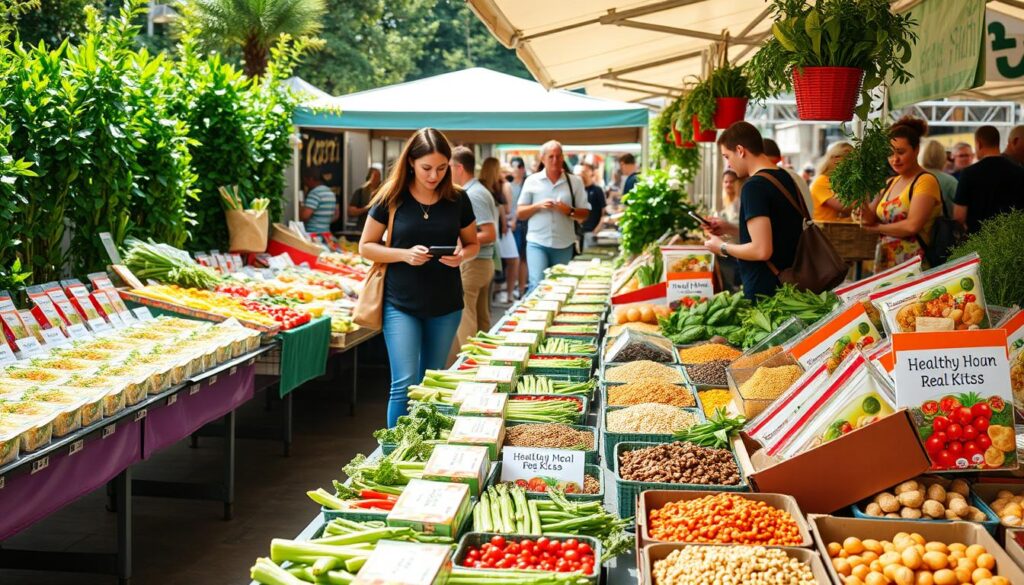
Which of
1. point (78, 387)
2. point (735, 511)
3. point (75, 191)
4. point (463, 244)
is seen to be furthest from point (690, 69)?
point (735, 511)

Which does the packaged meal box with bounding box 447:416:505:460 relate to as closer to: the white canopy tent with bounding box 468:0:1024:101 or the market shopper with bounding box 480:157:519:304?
the white canopy tent with bounding box 468:0:1024:101

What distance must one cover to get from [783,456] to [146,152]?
17.3ft

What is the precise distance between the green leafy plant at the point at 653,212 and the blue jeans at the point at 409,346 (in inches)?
116

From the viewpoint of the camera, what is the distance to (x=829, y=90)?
375 centimetres

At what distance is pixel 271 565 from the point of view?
2.26m

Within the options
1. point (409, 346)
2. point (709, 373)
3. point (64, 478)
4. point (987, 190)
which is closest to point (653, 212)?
point (987, 190)

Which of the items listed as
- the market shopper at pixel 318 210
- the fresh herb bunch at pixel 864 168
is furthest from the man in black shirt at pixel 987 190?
the market shopper at pixel 318 210

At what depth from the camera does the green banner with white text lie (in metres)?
4.16

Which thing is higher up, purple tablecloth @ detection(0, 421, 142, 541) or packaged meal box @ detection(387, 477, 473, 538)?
packaged meal box @ detection(387, 477, 473, 538)

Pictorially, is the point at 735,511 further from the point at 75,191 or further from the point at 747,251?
the point at 75,191

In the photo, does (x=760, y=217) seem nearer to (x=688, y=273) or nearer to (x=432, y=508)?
(x=688, y=273)

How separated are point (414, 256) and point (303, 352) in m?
1.80

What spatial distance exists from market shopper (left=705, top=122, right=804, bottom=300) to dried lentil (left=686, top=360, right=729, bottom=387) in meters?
0.89

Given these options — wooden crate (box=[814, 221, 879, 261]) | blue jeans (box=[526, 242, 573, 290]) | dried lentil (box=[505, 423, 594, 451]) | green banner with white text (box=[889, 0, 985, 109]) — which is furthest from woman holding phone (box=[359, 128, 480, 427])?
blue jeans (box=[526, 242, 573, 290])
